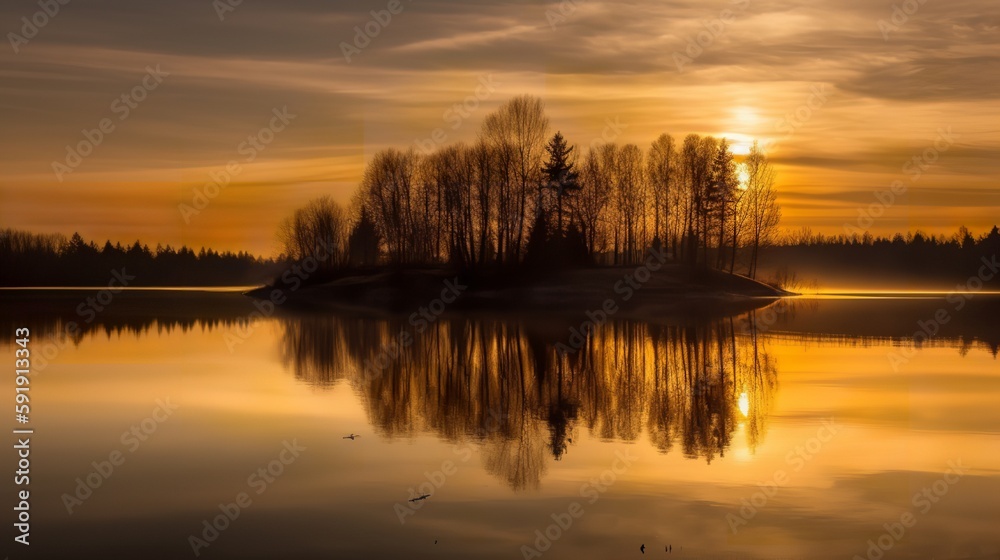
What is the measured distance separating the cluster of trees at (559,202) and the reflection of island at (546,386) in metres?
47.1

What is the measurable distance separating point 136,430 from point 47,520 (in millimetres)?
7418

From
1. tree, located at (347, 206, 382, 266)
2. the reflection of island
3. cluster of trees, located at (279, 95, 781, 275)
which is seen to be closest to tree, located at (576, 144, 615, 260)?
cluster of trees, located at (279, 95, 781, 275)

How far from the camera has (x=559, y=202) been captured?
308 ft

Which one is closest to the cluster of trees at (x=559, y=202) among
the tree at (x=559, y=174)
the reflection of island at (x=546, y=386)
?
the tree at (x=559, y=174)

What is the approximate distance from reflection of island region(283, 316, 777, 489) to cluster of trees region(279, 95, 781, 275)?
154 feet

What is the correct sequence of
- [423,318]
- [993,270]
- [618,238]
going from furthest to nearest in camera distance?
[993,270]
[618,238]
[423,318]

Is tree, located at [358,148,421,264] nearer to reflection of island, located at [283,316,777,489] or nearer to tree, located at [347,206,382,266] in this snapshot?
tree, located at [347,206,382,266]

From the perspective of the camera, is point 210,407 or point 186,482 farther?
point 210,407

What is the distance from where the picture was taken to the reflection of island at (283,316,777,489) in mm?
19798

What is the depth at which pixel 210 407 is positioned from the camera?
23766mm

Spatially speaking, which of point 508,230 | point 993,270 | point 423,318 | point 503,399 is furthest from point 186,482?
point 993,270

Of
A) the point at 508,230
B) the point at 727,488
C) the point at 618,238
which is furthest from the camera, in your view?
the point at 618,238

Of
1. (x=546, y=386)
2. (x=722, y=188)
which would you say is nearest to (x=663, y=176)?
(x=722, y=188)

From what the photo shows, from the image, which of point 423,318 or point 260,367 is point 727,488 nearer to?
point 260,367
